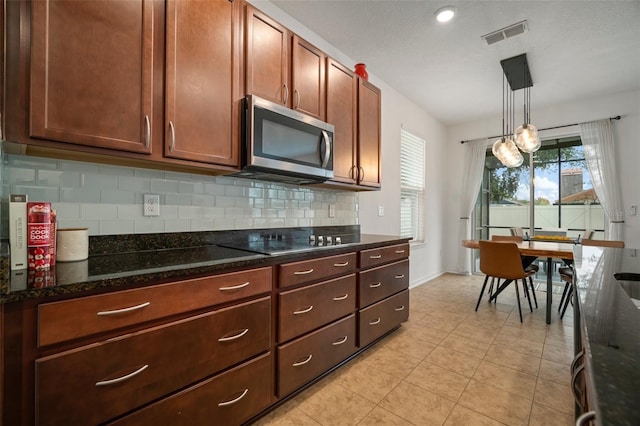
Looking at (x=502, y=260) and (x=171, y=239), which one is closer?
(x=171, y=239)

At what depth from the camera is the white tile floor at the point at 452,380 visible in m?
1.59

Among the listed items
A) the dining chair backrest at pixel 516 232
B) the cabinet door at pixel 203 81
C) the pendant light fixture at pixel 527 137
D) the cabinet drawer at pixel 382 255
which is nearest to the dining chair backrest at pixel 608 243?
the dining chair backrest at pixel 516 232

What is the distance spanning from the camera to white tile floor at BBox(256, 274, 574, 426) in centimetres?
159

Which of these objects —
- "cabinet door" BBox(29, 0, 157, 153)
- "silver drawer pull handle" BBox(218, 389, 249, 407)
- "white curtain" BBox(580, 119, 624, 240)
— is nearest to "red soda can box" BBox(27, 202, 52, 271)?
"cabinet door" BBox(29, 0, 157, 153)

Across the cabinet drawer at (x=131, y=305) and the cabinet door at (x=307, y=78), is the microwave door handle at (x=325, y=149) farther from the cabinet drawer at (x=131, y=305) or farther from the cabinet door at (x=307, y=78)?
the cabinet drawer at (x=131, y=305)

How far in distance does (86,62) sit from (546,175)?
577cm

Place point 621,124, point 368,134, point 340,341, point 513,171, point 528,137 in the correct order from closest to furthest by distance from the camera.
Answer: point 340,341 < point 368,134 < point 528,137 < point 621,124 < point 513,171

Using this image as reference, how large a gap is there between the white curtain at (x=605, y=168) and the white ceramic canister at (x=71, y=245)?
5.67 metres

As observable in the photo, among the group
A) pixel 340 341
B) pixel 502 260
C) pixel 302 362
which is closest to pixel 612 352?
pixel 302 362

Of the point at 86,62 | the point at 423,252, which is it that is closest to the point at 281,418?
the point at 86,62

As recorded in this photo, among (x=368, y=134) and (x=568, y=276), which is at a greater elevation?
(x=368, y=134)

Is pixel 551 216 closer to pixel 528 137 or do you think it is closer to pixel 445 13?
pixel 528 137

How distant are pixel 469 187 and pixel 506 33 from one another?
2923 mm

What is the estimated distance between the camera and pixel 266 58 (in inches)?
73.3
